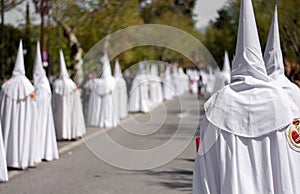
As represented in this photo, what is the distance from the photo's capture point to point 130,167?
10.6 meters

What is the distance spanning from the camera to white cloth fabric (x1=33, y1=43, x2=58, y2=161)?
38.1 feet

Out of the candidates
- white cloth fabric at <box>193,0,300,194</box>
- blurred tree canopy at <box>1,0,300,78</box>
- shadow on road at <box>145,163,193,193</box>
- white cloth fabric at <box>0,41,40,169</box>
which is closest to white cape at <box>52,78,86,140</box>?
white cloth fabric at <box>0,41,40,169</box>

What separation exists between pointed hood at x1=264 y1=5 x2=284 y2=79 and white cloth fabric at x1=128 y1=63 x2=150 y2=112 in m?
19.1

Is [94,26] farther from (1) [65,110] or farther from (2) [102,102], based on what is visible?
(1) [65,110]

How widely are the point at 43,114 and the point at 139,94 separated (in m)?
16.1

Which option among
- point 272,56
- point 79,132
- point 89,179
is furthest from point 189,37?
point 79,132

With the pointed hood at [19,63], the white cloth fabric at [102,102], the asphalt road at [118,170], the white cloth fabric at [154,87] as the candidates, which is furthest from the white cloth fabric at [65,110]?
the white cloth fabric at [154,87]

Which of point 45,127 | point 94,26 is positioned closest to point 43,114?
point 45,127

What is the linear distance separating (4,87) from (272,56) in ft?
21.6

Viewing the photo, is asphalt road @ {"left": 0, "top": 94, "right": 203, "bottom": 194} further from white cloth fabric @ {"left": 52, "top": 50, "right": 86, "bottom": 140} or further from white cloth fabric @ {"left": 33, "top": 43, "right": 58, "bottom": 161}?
white cloth fabric @ {"left": 52, "top": 50, "right": 86, "bottom": 140}

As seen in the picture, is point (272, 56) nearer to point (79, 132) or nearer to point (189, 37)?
point (189, 37)

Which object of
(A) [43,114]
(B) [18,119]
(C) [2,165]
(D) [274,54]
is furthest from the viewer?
(A) [43,114]

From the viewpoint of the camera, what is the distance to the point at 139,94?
91.1 ft

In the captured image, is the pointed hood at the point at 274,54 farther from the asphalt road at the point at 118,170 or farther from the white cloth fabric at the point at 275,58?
the asphalt road at the point at 118,170
